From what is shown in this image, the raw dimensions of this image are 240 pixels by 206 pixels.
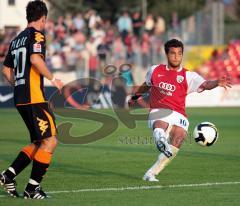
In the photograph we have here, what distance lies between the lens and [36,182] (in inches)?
396

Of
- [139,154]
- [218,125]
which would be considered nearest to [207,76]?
[218,125]

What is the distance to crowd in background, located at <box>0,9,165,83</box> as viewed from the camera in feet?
105

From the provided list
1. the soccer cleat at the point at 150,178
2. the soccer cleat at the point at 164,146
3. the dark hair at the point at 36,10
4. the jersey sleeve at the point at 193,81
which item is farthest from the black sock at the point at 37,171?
the jersey sleeve at the point at 193,81

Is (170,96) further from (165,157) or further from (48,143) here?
(48,143)

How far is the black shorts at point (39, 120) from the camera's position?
9961mm

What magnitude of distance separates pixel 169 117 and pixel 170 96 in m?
0.33

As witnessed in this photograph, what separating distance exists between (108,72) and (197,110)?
13.1 feet

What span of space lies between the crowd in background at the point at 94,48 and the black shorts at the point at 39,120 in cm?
2168

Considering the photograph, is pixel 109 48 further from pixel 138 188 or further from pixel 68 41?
pixel 138 188

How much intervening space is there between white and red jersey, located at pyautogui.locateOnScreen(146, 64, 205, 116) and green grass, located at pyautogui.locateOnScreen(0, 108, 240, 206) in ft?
3.58

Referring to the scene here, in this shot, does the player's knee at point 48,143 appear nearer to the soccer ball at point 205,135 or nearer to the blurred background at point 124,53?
the soccer ball at point 205,135

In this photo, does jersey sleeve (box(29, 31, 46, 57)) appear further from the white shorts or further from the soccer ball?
the soccer ball

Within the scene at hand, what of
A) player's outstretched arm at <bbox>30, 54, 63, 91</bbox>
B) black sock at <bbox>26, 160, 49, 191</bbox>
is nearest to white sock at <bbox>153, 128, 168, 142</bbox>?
black sock at <bbox>26, 160, 49, 191</bbox>

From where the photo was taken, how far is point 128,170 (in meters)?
13.1
